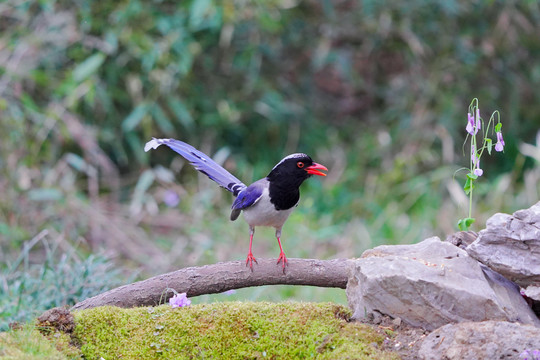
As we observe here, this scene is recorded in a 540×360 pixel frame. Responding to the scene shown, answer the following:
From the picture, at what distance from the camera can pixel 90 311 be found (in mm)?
2955

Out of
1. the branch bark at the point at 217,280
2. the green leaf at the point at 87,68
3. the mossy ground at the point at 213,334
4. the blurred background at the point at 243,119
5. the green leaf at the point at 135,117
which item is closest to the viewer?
the mossy ground at the point at 213,334

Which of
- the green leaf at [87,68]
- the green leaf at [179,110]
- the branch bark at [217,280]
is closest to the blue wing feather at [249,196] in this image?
the branch bark at [217,280]

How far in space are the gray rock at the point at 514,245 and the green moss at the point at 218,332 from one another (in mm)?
555

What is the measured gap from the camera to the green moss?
2.79m

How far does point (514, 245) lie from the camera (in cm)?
277

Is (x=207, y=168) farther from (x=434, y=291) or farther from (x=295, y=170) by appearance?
(x=434, y=291)

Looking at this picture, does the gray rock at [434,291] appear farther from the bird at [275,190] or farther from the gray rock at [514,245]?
the bird at [275,190]

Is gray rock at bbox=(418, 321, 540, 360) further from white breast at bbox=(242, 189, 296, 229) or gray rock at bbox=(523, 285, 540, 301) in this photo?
white breast at bbox=(242, 189, 296, 229)

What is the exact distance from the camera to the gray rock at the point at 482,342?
95.2 inches

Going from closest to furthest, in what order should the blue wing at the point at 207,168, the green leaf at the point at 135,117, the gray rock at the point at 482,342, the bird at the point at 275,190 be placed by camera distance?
1. the gray rock at the point at 482,342
2. the bird at the point at 275,190
3. the blue wing at the point at 207,168
4. the green leaf at the point at 135,117

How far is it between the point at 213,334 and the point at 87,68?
405 cm

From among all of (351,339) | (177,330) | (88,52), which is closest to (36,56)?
(88,52)

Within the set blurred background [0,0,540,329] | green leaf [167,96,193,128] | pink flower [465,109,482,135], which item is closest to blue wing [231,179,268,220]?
pink flower [465,109,482,135]

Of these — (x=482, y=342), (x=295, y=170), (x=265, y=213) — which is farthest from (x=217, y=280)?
(x=482, y=342)
